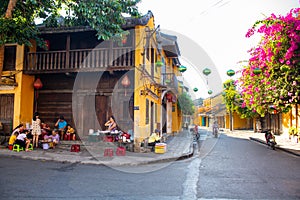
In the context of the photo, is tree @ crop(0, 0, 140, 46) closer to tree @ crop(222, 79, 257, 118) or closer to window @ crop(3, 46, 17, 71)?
window @ crop(3, 46, 17, 71)

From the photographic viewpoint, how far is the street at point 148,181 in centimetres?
520

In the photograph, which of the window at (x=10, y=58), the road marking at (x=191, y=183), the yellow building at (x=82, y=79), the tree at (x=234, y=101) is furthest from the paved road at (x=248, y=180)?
the tree at (x=234, y=101)

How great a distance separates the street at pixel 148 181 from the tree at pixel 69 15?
4952 millimetres

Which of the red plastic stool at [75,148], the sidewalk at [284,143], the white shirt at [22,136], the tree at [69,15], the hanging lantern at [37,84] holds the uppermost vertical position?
the tree at [69,15]

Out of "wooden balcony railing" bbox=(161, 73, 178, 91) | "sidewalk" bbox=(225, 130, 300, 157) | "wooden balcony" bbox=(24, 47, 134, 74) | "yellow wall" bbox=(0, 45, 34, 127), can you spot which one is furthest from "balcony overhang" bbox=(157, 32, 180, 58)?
"sidewalk" bbox=(225, 130, 300, 157)

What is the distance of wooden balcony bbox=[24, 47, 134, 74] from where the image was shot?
11305 millimetres

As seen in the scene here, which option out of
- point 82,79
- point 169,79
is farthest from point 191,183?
point 169,79

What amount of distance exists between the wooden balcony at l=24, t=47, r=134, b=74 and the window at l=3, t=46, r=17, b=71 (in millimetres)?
1083

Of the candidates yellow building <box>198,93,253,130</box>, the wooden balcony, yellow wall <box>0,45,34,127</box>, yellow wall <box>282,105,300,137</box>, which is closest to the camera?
the wooden balcony

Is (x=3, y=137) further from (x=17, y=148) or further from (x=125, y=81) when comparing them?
(x=125, y=81)

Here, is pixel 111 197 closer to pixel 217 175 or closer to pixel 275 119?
pixel 217 175

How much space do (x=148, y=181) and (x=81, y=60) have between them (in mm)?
7649

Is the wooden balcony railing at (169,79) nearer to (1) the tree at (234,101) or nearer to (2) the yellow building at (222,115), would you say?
(1) the tree at (234,101)

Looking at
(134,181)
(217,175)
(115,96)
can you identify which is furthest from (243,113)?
(134,181)
